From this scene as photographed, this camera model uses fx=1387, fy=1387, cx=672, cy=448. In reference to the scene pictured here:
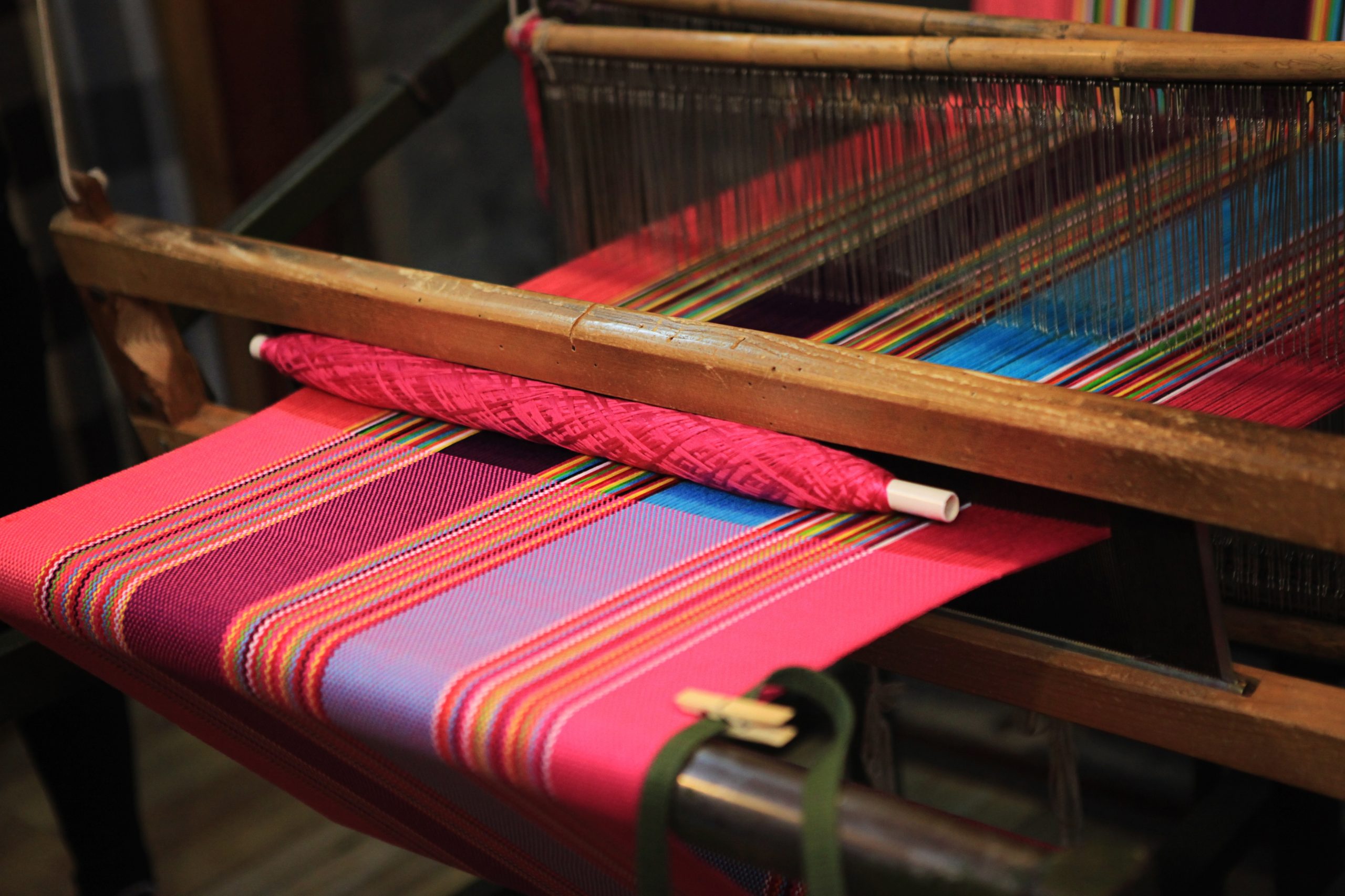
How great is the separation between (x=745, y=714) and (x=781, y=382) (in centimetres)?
28

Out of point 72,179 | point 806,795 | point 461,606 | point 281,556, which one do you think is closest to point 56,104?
point 72,179

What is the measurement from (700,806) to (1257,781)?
1091mm

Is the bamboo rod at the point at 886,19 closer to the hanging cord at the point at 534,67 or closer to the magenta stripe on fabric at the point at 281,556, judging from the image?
the hanging cord at the point at 534,67

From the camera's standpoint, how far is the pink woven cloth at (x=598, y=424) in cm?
82

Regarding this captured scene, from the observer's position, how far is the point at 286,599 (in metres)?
0.79

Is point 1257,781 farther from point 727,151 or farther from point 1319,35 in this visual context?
point 727,151

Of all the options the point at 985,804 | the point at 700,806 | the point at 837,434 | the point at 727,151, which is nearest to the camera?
the point at 700,806

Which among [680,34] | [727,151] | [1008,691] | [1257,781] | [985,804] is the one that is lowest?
[985,804]

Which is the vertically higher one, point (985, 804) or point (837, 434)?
point (837, 434)

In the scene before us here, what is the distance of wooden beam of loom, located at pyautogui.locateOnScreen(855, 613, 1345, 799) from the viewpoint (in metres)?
0.75

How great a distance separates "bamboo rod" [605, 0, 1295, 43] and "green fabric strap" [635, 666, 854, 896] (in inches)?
24.3

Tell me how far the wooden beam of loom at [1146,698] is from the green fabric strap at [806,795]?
9.3 inches

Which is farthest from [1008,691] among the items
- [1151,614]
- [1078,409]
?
[1078,409]

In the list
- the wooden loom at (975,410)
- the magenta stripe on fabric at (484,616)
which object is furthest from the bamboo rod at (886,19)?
the magenta stripe on fabric at (484,616)
